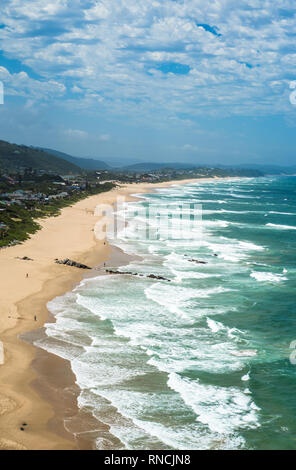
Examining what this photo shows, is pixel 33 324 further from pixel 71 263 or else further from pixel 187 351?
pixel 71 263

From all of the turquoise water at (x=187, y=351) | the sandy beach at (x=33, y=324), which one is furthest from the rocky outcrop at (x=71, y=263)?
the turquoise water at (x=187, y=351)

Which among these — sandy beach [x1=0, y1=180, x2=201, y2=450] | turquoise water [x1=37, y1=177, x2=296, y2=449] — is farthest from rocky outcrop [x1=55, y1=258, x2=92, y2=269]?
turquoise water [x1=37, y1=177, x2=296, y2=449]

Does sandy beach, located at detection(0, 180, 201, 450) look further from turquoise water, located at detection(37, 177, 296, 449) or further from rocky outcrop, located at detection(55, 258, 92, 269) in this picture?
turquoise water, located at detection(37, 177, 296, 449)

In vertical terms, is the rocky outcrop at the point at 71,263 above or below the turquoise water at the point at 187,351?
above

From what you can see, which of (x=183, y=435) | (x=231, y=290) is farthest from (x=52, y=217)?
(x=183, y=435)

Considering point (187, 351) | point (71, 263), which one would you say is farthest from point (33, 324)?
point (71, 263)

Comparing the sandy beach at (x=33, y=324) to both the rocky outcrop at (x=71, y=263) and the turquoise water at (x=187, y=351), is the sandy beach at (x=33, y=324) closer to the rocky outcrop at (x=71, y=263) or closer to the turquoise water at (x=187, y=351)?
the rocky outcrop at (x=71, y=263)
